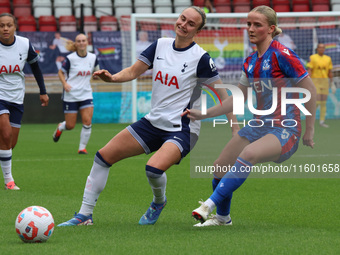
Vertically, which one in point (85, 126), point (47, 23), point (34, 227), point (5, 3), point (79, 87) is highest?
point (5, 3)

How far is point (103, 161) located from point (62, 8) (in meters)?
20.1

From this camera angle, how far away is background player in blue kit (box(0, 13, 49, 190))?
339 inches

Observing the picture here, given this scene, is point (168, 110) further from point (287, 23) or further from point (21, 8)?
point (21, 8)

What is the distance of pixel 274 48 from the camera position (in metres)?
5.80

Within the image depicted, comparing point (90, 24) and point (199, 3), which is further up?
point (199, 3)

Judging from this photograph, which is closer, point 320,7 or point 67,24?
point 67,24

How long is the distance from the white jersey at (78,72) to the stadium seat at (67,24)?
10.3 m

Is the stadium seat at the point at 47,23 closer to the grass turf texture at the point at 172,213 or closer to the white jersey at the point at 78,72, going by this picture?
the white jersey at the point at 78,72

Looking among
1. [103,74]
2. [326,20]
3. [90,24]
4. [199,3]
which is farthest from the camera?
[199,3]

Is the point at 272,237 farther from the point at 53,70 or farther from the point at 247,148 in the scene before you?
the point at 53,70

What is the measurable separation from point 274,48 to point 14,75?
4187mm

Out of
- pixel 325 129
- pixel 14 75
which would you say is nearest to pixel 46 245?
pixel 14 75

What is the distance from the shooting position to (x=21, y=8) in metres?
25.2

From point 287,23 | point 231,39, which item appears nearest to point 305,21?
point 287,23
